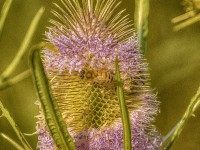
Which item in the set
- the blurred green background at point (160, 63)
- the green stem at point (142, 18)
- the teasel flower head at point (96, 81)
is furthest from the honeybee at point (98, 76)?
the blurred green background at point (160, 63)

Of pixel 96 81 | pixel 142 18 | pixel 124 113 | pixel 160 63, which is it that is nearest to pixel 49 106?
pixel 124 113

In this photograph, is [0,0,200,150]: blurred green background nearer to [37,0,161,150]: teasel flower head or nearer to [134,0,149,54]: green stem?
[134,0,149,54]: green stem

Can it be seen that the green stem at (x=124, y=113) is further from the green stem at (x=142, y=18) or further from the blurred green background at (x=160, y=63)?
the blurred green background at (x=160, y=63)

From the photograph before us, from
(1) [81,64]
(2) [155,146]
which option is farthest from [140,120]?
(1) [81,64]

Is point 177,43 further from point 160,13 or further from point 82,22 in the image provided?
point 82,22

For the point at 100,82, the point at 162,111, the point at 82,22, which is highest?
the point at 82,22

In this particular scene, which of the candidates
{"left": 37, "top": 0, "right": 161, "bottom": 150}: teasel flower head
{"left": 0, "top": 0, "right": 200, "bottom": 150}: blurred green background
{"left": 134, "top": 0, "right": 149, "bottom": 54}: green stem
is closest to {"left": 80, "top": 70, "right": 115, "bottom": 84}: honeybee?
{"left": 37, "top": 0, "right": 161, "bottom": 150}: teasel flower head
